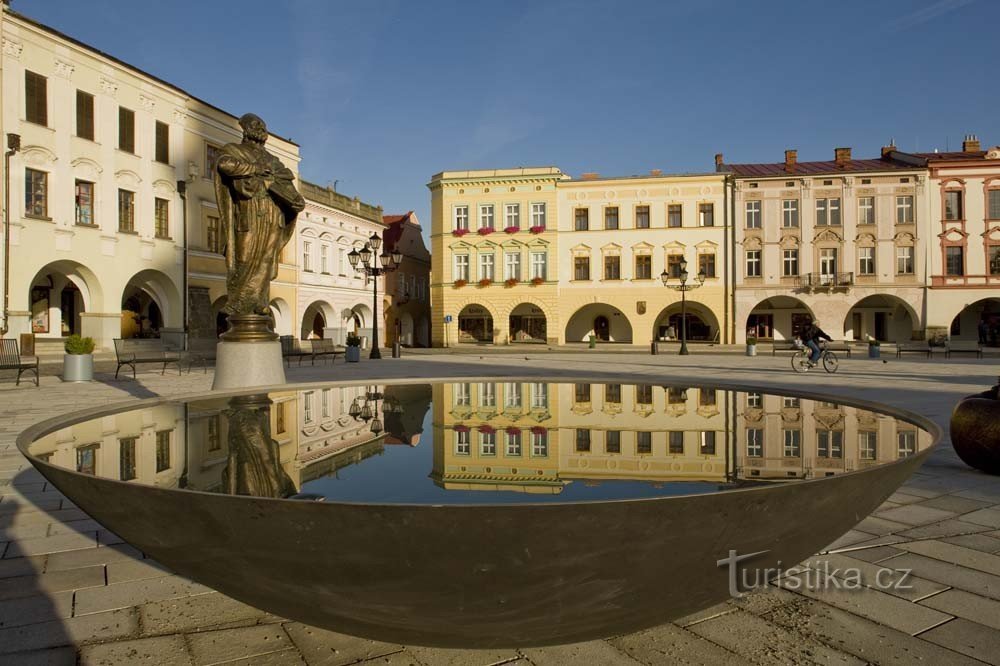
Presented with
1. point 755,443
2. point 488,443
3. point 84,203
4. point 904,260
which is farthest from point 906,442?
point 904,260

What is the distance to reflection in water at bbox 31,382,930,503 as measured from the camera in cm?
216

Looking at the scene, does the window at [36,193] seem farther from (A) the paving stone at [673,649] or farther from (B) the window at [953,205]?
(B) the window at [953,205]

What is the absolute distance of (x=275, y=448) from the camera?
2.81 meters

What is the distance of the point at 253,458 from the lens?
260 centimetres

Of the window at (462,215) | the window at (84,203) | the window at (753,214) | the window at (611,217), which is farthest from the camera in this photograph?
the window at (462,215)

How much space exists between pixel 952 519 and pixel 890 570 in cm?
135

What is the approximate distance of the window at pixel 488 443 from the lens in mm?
2723

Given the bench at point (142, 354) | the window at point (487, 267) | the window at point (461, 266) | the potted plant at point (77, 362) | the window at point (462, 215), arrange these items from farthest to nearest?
the window at point (461, 266) < the window at point (462, 215) < the window at point (487, 267) < the bench at point (142, 354) < the potted plant at point (77, 362)

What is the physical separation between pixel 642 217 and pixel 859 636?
1519 inches

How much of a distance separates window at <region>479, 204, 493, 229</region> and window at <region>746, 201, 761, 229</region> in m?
15.9

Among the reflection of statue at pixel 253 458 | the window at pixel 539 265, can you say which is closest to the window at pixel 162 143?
the window at pixel 539 265

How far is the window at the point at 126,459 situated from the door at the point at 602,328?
40.5 metres

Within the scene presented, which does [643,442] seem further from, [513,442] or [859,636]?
[859,636]

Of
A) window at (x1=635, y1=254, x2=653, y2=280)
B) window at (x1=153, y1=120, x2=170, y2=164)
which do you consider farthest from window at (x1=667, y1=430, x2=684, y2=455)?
window at (x1=635, y1=254, x2=653, y2=280)
